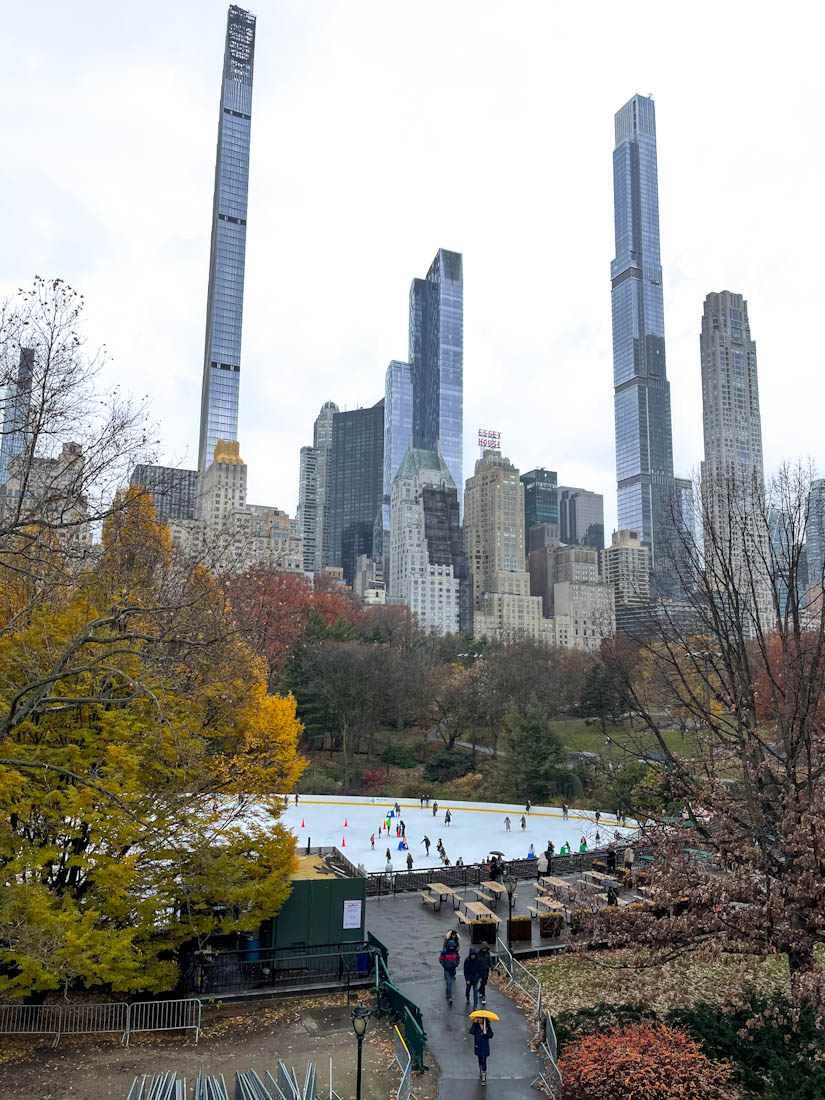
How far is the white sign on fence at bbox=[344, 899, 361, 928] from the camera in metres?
17.9

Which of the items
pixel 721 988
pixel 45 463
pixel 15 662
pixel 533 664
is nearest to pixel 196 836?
pixel 15 662

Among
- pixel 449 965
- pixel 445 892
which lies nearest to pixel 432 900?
pixel 445 892

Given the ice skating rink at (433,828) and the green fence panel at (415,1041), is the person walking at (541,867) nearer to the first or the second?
the ice skating rink at (433,828)

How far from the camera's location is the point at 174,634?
1311cm

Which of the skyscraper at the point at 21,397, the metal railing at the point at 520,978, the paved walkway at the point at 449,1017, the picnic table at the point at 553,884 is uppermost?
the skyscraper at the point at 21,397

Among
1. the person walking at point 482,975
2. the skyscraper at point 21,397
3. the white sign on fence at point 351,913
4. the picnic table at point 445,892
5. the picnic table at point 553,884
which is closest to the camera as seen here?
the skyscraper at point 21,397

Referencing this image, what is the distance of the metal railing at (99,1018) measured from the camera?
46.5 feet

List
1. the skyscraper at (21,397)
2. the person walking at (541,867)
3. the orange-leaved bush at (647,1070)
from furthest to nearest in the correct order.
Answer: the person walking at (541,867) → the orange-leaved bush at (647,1070) → the skyscraper at (21,397)

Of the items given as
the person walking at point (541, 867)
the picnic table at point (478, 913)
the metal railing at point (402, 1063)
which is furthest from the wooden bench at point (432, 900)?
the metal railing at point (402, 1063)

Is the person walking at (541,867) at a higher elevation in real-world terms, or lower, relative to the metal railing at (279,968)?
higher

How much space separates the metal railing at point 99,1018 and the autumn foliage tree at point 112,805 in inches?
17.5

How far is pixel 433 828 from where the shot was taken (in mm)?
40969

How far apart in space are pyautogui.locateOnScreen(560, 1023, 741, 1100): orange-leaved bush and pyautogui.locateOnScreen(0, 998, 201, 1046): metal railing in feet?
22.9

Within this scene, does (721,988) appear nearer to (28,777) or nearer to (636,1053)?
(636,1053)
